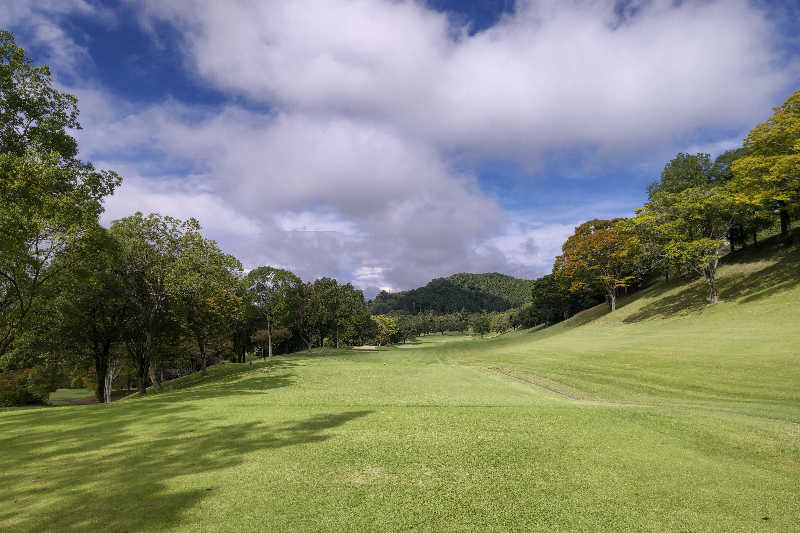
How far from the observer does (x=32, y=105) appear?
1738 centimetres

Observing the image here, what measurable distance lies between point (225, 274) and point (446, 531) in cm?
2917

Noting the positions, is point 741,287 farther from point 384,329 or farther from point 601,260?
point 384,329

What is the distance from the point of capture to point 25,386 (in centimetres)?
3347

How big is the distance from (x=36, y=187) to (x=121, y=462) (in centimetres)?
1279

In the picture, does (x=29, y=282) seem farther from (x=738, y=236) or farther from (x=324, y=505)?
(x=738, y=236)

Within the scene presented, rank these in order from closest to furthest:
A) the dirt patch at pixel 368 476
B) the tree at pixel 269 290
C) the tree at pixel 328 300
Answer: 1. the dirt patch at pixel 368 476
2. the tree at pixel 269 290
3. the tree at pixel 328 300

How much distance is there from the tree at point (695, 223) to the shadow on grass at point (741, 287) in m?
1.63

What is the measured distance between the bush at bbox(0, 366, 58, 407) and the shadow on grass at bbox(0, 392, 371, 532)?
30864 mm

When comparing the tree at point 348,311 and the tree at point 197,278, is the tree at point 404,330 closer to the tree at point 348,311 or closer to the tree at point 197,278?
the tree at point 348,311

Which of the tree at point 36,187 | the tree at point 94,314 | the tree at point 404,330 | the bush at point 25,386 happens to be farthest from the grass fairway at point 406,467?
the tree at point 404,330

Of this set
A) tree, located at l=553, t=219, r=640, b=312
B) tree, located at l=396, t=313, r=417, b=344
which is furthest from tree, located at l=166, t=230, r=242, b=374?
tree, located at l=396, t=313, r=417, b=344

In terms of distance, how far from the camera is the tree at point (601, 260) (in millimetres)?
52562

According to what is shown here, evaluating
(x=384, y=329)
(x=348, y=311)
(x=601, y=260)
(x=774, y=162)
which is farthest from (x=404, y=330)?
(x=774, y=162)

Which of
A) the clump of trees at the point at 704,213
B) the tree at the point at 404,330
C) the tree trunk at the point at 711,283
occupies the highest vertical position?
the clump of trees at the point at 704,213
